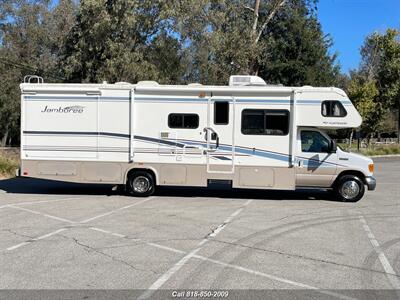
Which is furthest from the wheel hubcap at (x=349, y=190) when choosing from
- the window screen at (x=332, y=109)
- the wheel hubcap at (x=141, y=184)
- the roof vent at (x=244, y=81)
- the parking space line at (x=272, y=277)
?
the parking space line at (x=272, y=277)

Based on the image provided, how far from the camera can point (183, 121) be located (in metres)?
14.1

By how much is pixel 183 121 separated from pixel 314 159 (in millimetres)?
3698

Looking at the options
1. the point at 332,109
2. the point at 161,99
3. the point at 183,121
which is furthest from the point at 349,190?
the point at 161,99

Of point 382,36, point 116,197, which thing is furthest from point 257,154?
point 382,36

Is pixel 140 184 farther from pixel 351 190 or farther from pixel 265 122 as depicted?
pixel 351 190

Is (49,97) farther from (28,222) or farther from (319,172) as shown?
(319,172)

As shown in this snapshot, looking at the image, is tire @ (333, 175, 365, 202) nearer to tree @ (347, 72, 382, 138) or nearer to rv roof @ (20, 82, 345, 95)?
rv roof @ (20, 82, 345, 95)

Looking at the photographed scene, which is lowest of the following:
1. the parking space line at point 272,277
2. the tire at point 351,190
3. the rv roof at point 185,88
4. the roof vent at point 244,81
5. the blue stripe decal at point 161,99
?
the parking space line at point 272,277

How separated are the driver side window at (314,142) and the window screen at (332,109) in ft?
2.06

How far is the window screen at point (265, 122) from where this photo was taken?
13883mm

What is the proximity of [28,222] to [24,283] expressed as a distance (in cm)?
422

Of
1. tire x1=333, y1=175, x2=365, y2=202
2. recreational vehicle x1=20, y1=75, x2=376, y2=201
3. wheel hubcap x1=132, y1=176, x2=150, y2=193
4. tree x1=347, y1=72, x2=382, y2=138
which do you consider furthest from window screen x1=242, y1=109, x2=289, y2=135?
tree x1=347, y1=72, x2=382, y2=138

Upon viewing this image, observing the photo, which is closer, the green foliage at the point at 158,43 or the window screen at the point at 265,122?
the window screen at the point at 265,122

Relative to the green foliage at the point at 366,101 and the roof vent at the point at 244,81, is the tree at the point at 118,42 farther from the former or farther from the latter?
the green foliage at the point at 366,101
